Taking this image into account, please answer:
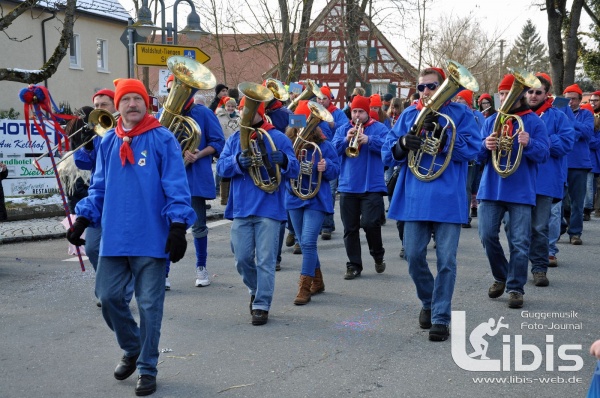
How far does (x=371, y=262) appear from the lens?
9.36m

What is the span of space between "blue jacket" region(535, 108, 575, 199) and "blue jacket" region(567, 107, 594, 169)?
97.5 inches

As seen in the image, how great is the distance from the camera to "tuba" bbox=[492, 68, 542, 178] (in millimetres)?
6789

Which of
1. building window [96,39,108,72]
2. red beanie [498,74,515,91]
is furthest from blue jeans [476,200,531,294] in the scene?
building window [96,39,108,72]

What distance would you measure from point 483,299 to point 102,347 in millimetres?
3444

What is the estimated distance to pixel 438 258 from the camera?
233 inches

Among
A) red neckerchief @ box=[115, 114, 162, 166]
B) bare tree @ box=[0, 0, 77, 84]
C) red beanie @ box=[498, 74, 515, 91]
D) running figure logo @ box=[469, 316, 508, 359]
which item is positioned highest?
bare tree @ box=[0, 0, 77, 84]

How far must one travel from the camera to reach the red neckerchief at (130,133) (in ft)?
15.5

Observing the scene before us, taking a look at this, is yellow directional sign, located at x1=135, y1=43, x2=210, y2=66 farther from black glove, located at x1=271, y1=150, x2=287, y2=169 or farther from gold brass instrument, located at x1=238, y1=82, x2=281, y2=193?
black glove, located at x1=271, y1=150, x2=287, y2=169

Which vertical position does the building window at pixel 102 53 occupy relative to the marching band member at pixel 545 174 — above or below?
above

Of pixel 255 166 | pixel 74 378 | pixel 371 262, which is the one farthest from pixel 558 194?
pixel 74 378

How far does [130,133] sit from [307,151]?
3081 millimetres

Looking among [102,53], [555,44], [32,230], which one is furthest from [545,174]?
[102,53]

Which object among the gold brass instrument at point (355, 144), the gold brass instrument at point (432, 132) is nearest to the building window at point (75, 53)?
the gold brass instrument at point (355, 144)

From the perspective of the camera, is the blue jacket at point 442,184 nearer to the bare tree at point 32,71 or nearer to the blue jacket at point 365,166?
the blue jacket at point 365,166
